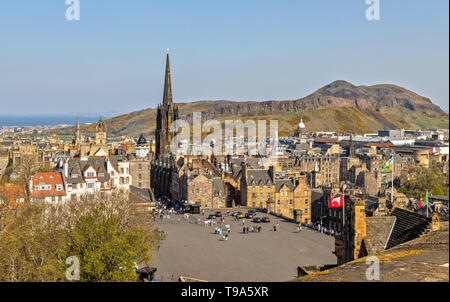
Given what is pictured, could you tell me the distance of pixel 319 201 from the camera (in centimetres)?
7306

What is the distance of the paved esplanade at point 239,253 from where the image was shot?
35406 mm

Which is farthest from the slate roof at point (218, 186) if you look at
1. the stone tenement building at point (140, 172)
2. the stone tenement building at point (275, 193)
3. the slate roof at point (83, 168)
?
the stone tenement building at point (140, 172)

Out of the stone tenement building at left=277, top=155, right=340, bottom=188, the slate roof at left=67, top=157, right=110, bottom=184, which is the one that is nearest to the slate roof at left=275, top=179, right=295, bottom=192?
the slate roof at left=67, top=157, right=110, bottom=184

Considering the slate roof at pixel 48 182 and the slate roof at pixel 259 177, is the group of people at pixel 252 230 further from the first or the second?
the slate roof at pixel 48 182

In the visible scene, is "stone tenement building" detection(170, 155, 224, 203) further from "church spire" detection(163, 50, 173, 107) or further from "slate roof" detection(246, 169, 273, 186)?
"church spire" detection(163, 50, 173, 107)

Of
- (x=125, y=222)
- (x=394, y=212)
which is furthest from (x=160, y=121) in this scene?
(x=394, y=212)

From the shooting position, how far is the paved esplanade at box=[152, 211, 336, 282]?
3541 cm

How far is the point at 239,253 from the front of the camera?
41531mm

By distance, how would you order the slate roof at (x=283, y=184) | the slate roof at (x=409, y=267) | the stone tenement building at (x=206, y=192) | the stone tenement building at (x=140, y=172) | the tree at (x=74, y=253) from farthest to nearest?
the stone tenement building at (x=140, y=172) < the slate roof at (x=283, y=184) < the stone tenement building at (x=206, y=192) < the tree at (x=74, y=253) < the slate roof at (x=409, y=267)

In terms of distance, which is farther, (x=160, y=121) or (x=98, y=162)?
(x=160, y=121)

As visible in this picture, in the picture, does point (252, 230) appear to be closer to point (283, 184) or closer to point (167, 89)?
point (283, 184)

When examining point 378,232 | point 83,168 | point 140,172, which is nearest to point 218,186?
point 140,172
